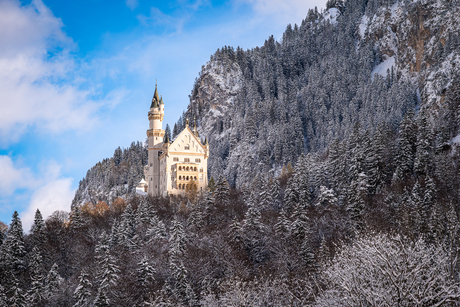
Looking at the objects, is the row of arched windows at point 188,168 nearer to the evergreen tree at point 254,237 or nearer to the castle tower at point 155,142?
the castle tower at point 155,142

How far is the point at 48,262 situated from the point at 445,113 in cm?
7028

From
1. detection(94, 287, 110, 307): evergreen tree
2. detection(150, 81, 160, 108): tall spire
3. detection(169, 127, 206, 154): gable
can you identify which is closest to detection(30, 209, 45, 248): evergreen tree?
detection(94, 287, 110, 307): evergreen tree

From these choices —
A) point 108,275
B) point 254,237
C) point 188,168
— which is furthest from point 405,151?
point 188,168

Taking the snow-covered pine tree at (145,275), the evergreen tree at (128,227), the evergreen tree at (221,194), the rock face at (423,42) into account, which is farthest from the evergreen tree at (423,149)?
the evergreen tree at (128,227)

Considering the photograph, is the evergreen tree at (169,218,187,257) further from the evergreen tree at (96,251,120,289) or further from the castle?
the castle

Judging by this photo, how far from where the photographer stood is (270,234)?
68.0 m

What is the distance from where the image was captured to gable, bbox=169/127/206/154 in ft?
356

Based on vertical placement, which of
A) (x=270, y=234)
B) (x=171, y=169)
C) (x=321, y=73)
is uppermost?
(x=321, y=73)

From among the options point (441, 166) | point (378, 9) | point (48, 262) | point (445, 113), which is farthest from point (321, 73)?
point (48, 262)

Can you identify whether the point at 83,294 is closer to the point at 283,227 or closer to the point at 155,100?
the point at 283,227

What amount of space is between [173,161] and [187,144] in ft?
16.7

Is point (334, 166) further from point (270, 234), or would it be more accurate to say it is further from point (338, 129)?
point (338, 129)

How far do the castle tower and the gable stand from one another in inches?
180

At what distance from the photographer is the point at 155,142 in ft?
366
